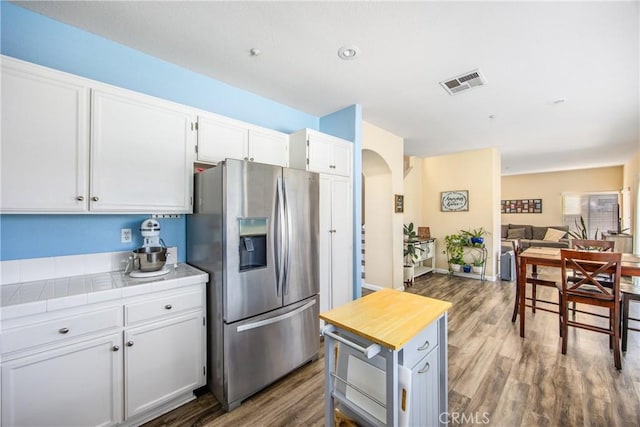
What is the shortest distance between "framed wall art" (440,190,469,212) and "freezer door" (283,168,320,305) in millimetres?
4592

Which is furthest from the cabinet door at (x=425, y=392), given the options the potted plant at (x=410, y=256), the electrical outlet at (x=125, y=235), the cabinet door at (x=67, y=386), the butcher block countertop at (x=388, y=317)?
the potted plant at (x=410, y=256)

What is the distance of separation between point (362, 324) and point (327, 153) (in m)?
1.97

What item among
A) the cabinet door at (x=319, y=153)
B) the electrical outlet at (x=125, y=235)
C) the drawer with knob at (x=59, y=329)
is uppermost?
the cabinet door at (x=319, y=153)

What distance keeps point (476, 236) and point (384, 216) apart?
2.39 m

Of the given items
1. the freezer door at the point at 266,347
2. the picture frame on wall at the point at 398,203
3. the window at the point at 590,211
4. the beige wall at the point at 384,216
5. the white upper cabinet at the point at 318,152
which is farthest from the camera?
the window at the point at 590,211

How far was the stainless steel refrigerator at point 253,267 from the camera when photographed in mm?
1846

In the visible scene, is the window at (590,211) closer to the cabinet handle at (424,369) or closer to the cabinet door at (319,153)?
the cabinet door at (319,153)

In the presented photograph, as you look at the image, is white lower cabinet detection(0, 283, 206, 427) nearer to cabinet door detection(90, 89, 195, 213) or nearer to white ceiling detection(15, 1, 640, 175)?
cabinet door detection(90, 89, 195, 213)

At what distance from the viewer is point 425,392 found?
1392 mm

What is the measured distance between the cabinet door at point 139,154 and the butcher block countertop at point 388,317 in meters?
1.54

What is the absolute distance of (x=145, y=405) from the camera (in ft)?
5.54

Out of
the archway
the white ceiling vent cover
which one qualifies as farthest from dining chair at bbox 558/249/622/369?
the archway

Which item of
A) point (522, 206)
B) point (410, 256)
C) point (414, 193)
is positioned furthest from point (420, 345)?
point (522, 206)

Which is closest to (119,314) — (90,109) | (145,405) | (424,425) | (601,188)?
(145,405)
